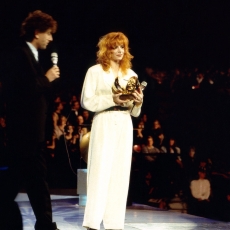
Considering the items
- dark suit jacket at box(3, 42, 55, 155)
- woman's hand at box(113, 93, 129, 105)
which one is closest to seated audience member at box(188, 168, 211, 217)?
woman's hand at box(113, 93, 129, 105)

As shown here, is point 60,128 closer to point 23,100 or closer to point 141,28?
point 141,28

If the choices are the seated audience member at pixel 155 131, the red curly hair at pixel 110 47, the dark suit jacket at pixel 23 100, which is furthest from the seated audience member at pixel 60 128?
the dark suit jacket at pixel 23 100

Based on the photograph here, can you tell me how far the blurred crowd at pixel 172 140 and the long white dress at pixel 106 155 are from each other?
6.66 feet

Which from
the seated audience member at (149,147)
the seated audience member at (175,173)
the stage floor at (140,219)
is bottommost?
the stage floor at (140,219)

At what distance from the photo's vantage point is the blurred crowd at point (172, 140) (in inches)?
316

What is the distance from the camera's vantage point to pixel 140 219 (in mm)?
5438

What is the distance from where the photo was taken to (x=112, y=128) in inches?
160

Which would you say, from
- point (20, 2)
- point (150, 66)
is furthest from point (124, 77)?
point (150, 66)

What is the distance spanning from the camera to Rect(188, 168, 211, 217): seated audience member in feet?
26.0

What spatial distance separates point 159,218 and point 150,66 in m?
7.37

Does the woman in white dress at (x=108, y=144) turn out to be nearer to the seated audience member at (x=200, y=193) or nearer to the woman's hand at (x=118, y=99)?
the woman's hand at (x=118, y=99)

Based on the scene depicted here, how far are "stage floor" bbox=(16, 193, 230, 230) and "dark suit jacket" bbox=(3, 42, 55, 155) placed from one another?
124 centimetres

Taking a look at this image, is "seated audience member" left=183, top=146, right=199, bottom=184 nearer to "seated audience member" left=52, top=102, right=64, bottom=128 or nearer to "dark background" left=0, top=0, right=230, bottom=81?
"seated audience member" left=52, top=102, right=64, bottom=128

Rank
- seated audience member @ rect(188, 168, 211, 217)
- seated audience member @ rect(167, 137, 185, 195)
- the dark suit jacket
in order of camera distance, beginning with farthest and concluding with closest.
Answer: seated audience member @ rect(167, 137, 185, 195)
seated audience member @ rect(188, 168, 211, 217)
the dark suit jacket
